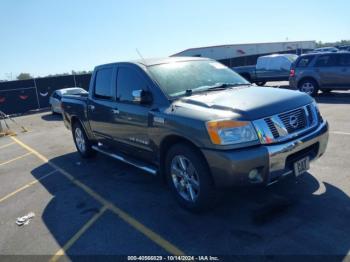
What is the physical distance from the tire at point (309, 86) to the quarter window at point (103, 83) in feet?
31.5

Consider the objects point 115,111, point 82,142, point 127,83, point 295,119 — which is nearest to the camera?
point 295,119

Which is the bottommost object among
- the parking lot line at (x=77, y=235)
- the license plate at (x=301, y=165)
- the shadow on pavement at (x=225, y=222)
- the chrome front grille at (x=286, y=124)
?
the parking lot line at (x=77, y=235)

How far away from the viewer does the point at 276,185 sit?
5.00m

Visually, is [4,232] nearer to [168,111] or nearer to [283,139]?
[168,111]

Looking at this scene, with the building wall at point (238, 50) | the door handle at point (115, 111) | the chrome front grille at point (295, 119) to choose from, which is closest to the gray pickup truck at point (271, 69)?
the door handle at point (115, 111)

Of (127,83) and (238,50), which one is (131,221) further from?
(238,50)

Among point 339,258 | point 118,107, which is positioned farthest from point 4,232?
point 339,258

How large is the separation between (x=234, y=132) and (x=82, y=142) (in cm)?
485

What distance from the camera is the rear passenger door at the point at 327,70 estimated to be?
13.3 metres

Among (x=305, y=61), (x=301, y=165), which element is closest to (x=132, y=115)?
(x=301, y=165)

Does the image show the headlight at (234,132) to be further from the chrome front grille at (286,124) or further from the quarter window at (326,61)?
the quarter window at (326,61)

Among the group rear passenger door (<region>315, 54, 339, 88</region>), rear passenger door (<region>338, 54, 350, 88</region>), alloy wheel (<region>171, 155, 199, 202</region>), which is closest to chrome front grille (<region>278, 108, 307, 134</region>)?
alloy wheel (<region>171, 155, 199, 202</region>)

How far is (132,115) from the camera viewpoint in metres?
5.30

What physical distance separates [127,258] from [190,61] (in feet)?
10.4
